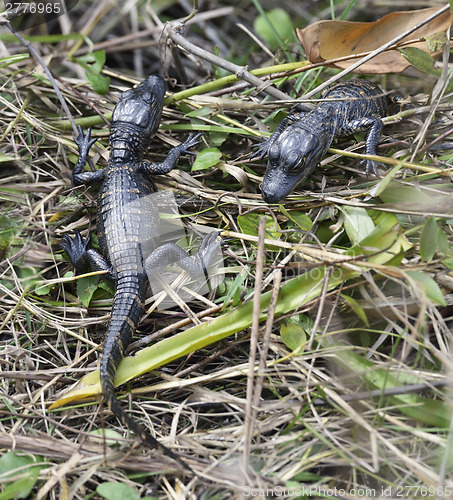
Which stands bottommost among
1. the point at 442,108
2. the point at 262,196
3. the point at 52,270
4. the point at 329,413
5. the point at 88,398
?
the point at 329,413

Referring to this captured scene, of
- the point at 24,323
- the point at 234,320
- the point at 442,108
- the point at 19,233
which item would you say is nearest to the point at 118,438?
the point at 234,320

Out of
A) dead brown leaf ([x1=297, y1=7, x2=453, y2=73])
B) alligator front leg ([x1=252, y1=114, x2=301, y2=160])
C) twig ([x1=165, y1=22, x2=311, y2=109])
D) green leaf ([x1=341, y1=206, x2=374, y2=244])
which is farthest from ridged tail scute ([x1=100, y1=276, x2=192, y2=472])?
dead brown leaf ([x1=297, y1=7, x2=453, y2=73])

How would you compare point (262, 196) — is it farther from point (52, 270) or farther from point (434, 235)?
point (52, 270)

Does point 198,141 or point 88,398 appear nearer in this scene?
point 88,398

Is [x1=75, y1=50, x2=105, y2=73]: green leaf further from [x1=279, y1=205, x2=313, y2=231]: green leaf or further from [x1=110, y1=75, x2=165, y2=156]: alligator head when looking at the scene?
[x1=279, y1=205, x2=313, y2=231]: green leaf

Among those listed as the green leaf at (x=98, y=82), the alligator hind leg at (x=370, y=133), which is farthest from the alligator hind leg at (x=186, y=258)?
the green leaf at (x=98, y=82)

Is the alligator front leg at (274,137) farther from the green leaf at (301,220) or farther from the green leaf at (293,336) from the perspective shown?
the green leaf at (293,336)

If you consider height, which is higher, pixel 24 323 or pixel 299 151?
pixel 299 151
